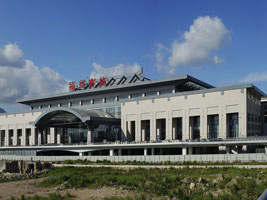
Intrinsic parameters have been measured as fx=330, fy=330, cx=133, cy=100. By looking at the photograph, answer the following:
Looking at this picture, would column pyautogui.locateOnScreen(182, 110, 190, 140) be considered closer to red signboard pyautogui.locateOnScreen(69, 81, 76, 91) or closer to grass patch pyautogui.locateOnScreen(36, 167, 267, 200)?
grass patch pyautogui.locateOnScreen(36, 167, 267, 200)

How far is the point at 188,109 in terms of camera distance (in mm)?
79562

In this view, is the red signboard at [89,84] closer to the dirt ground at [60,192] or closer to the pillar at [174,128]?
the pillar at [174,128]

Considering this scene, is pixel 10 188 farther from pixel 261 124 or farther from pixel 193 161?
pixel 261 124

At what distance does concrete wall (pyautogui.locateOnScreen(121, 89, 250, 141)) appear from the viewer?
72938 mm

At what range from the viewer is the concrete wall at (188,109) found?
239ft

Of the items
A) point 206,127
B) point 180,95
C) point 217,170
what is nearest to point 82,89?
point 180,95

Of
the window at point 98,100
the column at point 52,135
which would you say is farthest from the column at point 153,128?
the column at point 52,135

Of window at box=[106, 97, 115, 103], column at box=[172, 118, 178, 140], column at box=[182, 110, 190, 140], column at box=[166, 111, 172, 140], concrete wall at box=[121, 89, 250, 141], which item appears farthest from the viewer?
window at box=[106, 97, 115, 103]

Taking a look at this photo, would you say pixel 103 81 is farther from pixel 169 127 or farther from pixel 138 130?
pixel 169 127

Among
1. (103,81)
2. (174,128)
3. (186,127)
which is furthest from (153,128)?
(103,81)

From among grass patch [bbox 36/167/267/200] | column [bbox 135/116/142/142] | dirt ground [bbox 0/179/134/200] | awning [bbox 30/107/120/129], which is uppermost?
awning [bbox 30/107/120/129]

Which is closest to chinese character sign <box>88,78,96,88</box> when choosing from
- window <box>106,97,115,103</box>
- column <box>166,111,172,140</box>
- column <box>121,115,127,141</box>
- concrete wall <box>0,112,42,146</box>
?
window <box>106,97,115,103</box>

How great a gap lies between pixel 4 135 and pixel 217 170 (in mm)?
93752

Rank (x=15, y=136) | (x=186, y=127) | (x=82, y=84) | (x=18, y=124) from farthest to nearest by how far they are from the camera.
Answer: (x=18, y=124) < (x=15, y=136) < (x=82, y=84) < (x=186, y=127)
